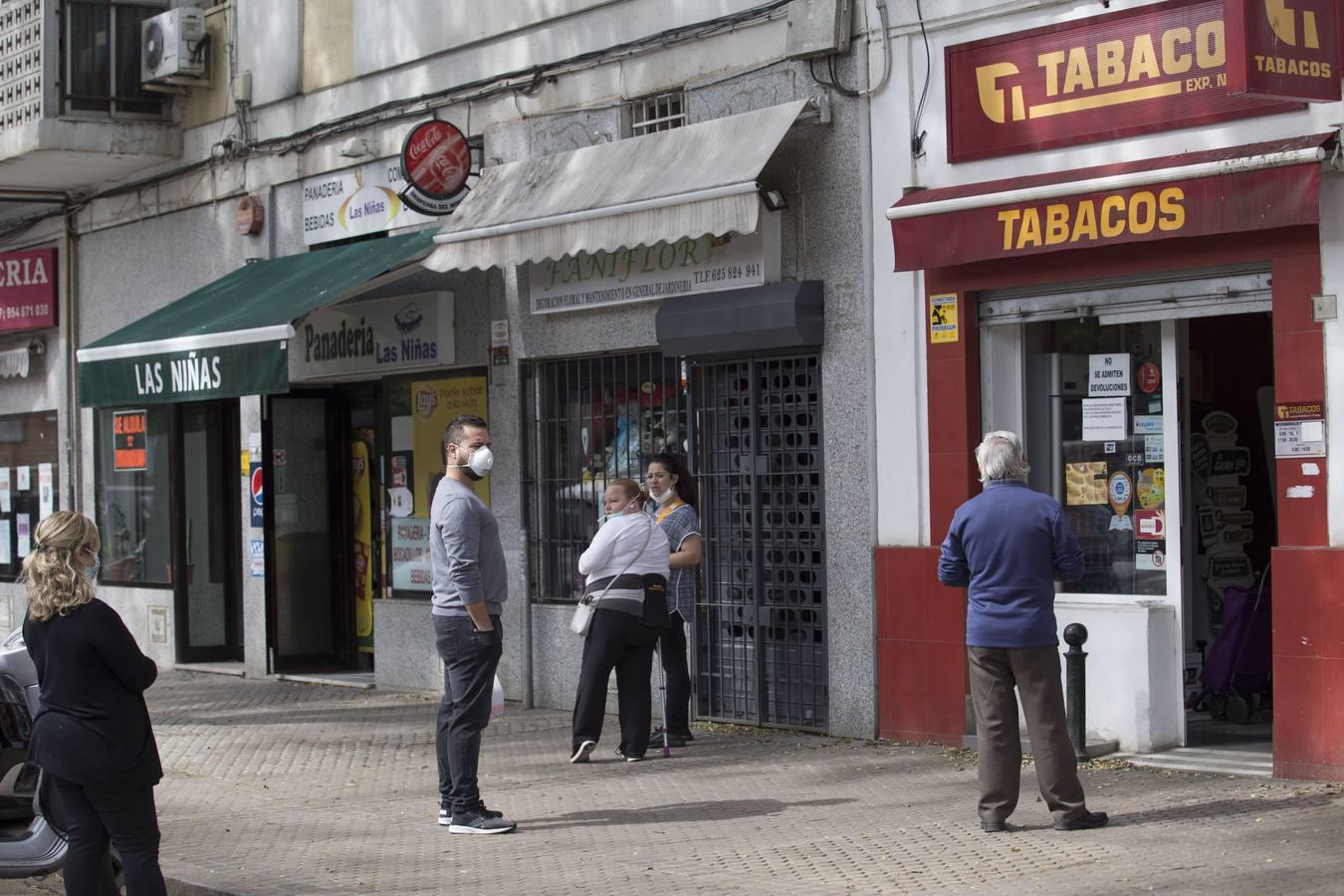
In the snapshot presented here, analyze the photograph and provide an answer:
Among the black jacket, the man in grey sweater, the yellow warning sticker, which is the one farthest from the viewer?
the yellow warning sticker

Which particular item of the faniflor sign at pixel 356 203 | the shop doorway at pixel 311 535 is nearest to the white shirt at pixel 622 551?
the faniflor sign at pixel 356 203

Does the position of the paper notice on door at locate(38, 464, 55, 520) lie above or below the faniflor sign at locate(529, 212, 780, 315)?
below

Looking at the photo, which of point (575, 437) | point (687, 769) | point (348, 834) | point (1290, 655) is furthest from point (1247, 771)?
point (575, 437)

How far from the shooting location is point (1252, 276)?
902 cm

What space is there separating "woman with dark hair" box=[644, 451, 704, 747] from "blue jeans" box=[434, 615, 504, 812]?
7.33 ft

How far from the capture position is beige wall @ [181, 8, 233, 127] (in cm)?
1656

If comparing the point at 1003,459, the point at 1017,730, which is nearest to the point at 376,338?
the point at 1003,459

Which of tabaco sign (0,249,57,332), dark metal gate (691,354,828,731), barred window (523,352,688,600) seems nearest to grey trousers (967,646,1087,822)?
dark metal gate (691,354,828,731)

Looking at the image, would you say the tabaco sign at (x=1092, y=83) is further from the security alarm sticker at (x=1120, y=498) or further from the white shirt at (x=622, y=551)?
the white shirt at (x=622, y=551)

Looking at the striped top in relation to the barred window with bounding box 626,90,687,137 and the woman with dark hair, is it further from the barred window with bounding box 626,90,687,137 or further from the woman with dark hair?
the barred window with bounding box 626,90,687,137

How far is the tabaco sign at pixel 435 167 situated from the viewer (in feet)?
43.3

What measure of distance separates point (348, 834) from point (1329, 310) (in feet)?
17.6

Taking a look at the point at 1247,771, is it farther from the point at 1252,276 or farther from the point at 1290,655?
the point at 1252,276

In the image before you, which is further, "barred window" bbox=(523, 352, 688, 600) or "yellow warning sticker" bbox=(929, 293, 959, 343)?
"barred window" bbox=(523, 352, 688, 600)
